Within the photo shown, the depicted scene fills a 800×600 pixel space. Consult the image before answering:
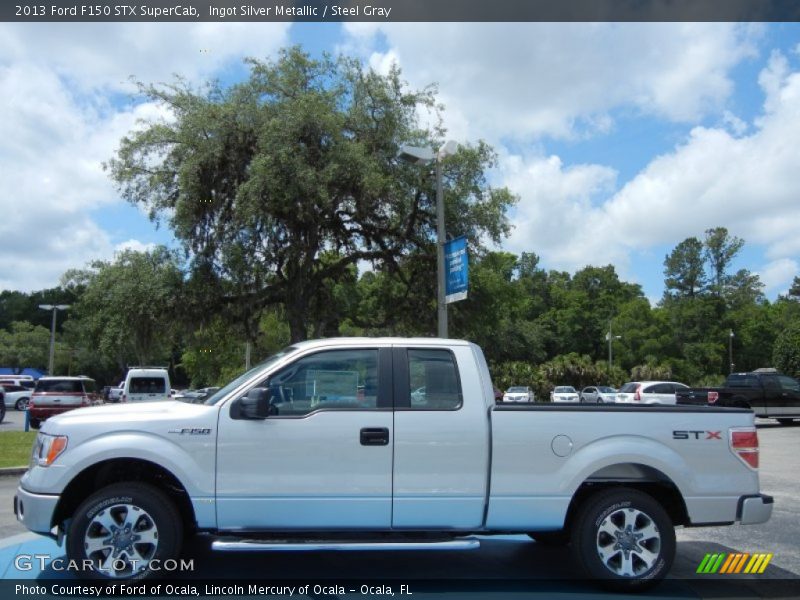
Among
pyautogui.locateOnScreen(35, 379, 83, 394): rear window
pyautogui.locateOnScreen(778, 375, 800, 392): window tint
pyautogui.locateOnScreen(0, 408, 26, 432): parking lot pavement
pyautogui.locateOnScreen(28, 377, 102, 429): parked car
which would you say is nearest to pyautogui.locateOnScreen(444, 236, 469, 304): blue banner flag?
pyautogui.locateOnScreen(28, 377, 102, 429): parked car

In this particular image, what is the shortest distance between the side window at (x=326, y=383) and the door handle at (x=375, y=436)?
0.63ft

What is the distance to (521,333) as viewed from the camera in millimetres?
78375

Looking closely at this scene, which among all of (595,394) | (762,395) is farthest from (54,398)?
(595,394)

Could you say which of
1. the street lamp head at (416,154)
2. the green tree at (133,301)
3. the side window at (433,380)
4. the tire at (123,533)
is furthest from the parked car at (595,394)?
the tire at (123,533)

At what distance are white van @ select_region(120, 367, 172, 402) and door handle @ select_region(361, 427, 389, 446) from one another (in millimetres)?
22262

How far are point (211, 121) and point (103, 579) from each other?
52.6 feet

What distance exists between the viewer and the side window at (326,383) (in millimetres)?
5805

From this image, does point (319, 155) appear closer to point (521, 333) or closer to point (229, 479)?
point (229, 479)

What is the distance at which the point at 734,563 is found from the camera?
6.87m

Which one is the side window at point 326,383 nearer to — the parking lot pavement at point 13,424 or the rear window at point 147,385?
the parking lot pavement at point 13,424

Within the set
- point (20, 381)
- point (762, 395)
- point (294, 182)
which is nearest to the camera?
point (294, 182)

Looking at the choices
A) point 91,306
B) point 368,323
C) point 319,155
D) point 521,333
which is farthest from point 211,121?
point 521,333

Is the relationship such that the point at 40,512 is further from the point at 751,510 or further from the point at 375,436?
the point at 751,510

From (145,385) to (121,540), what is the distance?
22.7 metres
